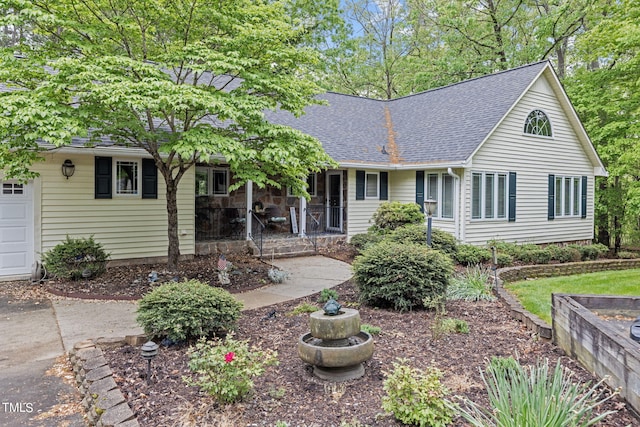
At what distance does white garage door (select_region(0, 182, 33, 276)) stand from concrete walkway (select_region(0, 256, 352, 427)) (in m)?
1.57

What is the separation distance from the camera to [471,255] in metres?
9.90

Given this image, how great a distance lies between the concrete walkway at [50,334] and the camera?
3521mm

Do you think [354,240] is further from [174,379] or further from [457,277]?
[174,379]

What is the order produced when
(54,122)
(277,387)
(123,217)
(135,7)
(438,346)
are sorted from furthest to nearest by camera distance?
1. (123,217)
2. (135,7)
3. (54,122)
4. (438,346)
5. (277,387)

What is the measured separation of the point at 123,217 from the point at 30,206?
5.74 ft

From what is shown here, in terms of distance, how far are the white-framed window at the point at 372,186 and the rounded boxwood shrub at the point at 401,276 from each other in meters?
7.15

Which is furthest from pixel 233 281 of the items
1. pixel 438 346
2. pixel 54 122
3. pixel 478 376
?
pixel 478 376

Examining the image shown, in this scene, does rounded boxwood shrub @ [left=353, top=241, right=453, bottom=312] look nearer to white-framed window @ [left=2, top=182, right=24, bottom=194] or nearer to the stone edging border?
the stone edging border

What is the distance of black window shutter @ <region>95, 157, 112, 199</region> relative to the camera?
29.5ft

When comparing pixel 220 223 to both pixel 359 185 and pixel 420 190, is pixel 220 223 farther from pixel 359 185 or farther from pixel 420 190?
pixel 420 190

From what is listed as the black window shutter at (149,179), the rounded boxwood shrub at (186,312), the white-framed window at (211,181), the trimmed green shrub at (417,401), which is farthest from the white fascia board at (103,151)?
the trimmed green shrub at (417,401)

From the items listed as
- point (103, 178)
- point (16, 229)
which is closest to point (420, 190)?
point (103, 178)

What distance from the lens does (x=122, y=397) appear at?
332cm

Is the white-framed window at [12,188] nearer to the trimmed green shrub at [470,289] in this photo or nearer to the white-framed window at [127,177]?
the white-framed window at [127,177]
